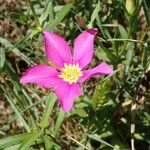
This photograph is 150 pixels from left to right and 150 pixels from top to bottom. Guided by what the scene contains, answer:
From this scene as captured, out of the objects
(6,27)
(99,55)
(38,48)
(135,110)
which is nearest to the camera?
(99,55)

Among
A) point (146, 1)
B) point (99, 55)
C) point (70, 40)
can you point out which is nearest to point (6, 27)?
point (70, 40)

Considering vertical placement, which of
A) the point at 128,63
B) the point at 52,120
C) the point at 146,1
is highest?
the point at 146,1

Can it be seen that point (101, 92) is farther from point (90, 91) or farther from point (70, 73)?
point (90, 91)

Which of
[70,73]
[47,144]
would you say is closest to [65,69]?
[70,73]

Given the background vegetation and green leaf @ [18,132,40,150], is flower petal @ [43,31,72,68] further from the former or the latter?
green leaf @ [18,132,40,150]

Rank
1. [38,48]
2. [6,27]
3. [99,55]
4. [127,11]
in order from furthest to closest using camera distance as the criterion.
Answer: [6,27] < [38,48] < [99,55] < [127,11]

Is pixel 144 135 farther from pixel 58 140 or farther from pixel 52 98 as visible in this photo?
pixel 52 98
